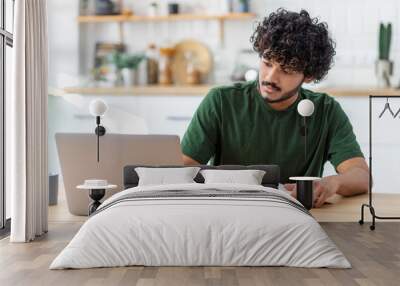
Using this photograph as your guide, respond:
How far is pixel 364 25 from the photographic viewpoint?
316 inches

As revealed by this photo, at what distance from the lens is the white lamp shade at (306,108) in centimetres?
518

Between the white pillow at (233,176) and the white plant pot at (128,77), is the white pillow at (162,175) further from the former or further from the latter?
the white plant pot at (128,77)

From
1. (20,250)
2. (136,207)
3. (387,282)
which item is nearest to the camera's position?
(387,282)

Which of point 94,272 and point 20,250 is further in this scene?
point 20,250

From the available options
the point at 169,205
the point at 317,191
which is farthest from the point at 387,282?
the point at 317,191

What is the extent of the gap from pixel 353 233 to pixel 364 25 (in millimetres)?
3787

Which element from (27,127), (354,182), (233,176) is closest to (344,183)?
(354,182)

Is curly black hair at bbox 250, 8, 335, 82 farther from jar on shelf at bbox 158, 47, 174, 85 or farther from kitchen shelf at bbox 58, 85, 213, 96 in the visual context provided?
jar on shelf at bbox 158, 47, 174, 85

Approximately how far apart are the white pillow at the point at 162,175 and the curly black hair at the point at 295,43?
49.5 inches

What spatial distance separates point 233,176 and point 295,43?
4.25ft

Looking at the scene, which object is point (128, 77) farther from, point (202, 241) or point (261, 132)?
point (202, 241)

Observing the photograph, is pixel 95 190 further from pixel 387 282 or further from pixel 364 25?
pixel 364 25

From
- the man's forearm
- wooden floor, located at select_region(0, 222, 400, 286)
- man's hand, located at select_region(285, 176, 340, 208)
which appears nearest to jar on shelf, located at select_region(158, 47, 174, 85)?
the man's forearm

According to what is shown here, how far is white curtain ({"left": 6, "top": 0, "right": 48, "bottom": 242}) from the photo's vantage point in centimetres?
456
